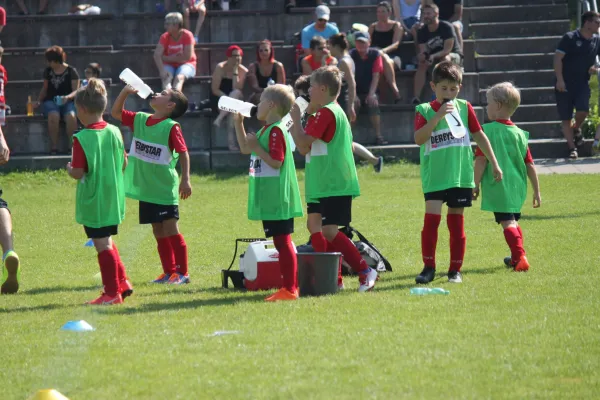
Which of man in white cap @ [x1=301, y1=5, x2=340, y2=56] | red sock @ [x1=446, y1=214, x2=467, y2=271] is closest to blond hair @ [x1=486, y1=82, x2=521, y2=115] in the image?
red sock @ [x1=446, y1=214, x2=467, y2=271]

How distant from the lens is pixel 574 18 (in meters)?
25.9

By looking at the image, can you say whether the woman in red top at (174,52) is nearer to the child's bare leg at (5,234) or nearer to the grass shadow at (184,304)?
the child's bare leg at (5,234)

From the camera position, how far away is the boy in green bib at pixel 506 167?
31.7 ft

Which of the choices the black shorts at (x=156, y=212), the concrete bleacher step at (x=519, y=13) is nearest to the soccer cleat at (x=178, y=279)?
the black shorts at (x=156, y=212)

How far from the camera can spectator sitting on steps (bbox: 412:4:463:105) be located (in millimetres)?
19219

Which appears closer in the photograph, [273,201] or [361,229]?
[273,201]

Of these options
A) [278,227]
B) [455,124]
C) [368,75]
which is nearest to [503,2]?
[368,75]

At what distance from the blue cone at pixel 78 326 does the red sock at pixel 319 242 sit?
2342 mm

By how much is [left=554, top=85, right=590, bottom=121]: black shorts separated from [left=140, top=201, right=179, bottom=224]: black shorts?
10992 mm

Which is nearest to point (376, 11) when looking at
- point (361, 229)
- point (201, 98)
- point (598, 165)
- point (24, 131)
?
point (201, 98)

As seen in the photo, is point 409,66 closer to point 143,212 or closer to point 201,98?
point 201,98

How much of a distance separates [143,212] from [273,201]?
160 cm

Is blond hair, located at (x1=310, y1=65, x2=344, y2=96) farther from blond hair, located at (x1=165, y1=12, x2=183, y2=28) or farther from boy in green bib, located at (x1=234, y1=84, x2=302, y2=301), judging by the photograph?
blond hair, located at (x1=165, y1=12, x2=183, y2=28)

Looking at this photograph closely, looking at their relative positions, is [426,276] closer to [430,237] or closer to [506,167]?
[430,237]
